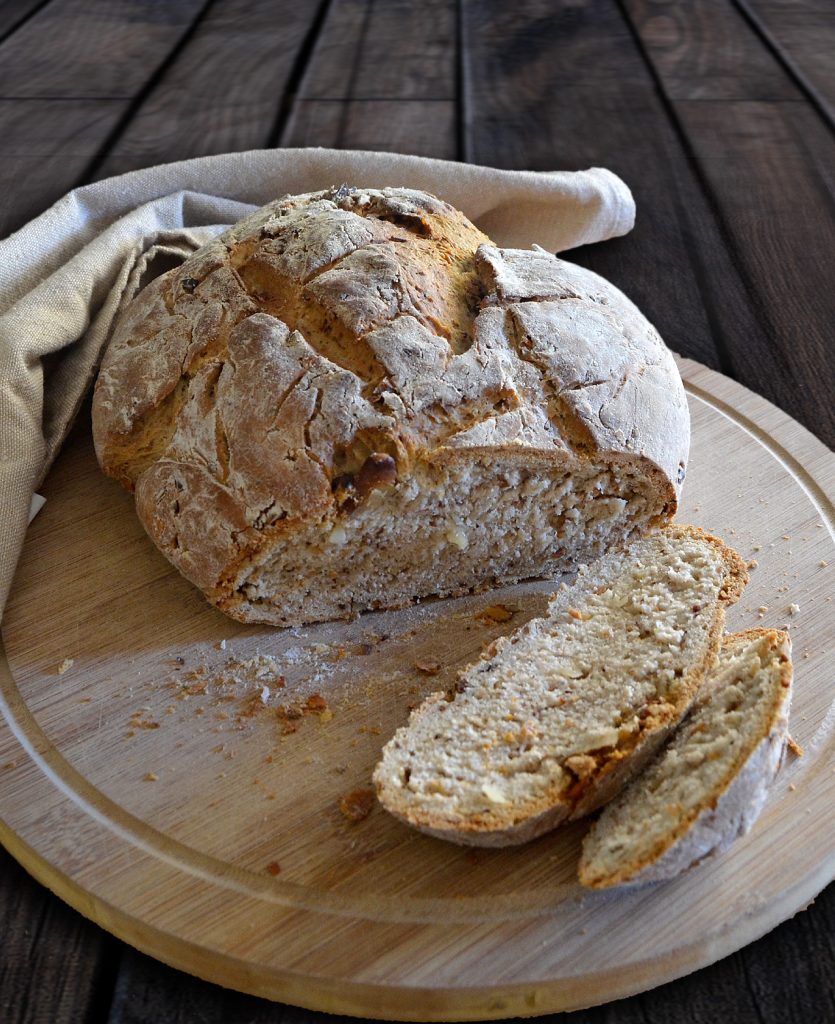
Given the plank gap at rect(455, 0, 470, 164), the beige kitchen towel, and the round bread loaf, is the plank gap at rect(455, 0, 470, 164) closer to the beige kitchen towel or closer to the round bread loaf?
the beige kitchen towel

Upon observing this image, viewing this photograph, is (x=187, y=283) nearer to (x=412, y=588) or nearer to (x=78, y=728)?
(x=412, y=588)

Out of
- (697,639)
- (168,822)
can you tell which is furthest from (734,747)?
(168,822)

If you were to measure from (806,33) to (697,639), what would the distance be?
527 cm

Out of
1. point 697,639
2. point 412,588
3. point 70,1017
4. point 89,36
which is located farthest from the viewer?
point 89,36

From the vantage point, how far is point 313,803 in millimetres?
2430

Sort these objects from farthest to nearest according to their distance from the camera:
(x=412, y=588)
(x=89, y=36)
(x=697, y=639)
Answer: (x=89, y=36), (x=412, y=588), (x=697, y=639)

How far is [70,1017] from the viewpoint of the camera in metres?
2.06

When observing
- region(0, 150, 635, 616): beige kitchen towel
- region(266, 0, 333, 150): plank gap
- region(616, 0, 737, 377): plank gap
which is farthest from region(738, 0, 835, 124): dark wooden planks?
region(266, 0, 333, 150): plank gap

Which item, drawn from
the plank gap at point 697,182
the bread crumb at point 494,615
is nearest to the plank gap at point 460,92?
the plank gap at point 697,182

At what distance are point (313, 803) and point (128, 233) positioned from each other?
2298mm

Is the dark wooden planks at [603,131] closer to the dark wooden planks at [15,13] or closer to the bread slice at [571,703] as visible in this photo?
the bread slice at [571,703]

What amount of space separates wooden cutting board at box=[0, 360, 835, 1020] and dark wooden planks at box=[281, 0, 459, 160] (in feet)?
8.93

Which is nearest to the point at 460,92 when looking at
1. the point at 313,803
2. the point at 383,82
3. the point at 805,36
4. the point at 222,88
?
the point at 383,82

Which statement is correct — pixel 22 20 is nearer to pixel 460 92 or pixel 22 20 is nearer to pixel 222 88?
pixel 222 88
